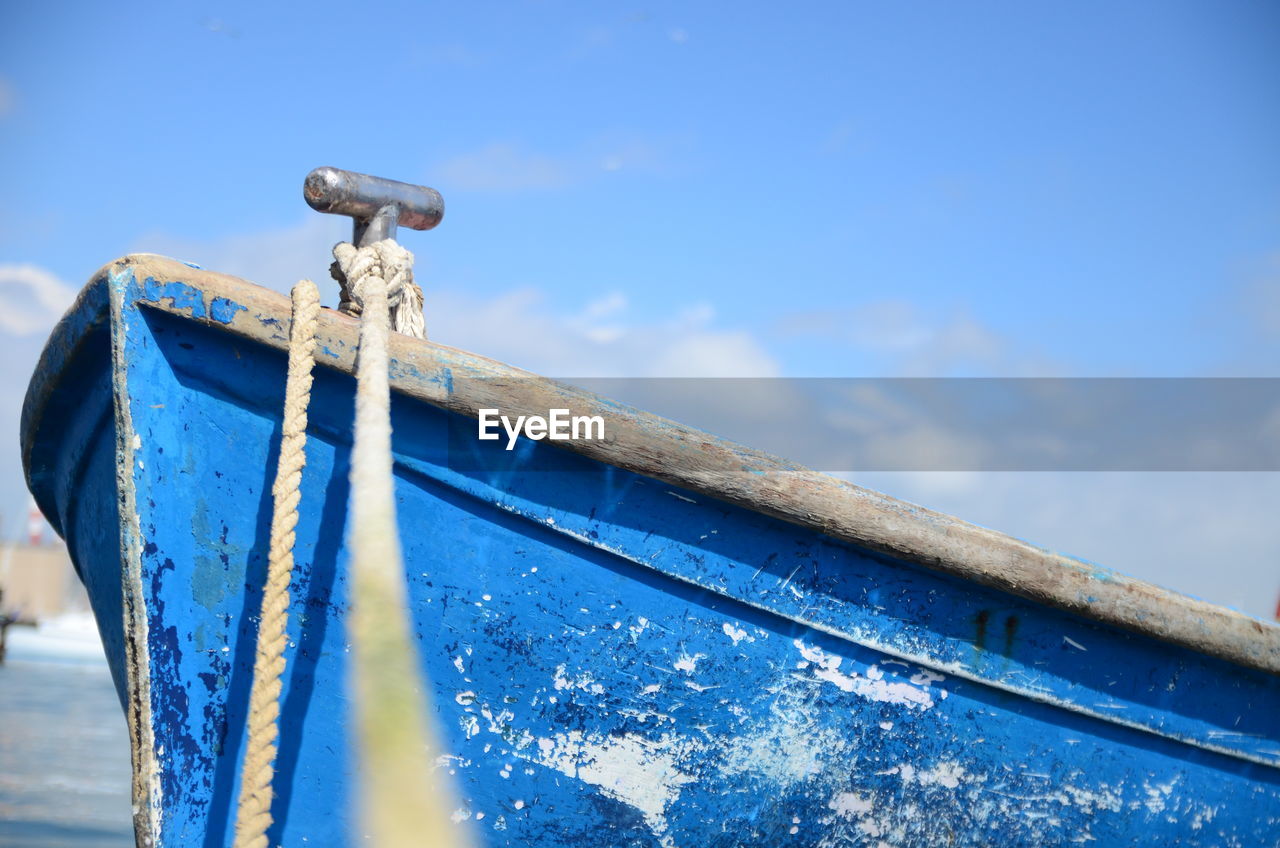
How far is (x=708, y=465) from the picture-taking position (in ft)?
6.71

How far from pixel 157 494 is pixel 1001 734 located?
2013mm

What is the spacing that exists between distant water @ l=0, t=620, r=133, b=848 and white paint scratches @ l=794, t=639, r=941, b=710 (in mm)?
4394

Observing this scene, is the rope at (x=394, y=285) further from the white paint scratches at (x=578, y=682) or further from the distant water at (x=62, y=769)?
the distant water at (x=62, y=769)

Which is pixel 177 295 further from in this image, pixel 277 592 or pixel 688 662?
pixel 688 662

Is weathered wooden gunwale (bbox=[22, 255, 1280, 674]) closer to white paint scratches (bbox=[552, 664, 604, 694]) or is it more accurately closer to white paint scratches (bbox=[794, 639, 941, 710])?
white paint scratches (bbox=[794, 639, 941, 710])

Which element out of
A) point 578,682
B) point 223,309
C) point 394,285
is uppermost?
point 394,285

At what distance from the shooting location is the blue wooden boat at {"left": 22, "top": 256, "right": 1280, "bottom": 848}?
197 centimetres

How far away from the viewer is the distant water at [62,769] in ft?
16.9

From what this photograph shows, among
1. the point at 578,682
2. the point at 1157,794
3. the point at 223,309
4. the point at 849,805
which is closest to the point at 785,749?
the point at 849,805

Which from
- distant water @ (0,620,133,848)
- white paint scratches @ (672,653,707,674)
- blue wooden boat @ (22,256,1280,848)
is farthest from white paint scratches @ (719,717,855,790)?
distant water @ (0,620,133,848)

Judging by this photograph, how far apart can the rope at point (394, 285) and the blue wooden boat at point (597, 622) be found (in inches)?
12.3

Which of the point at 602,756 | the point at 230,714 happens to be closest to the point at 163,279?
the point at 230,714

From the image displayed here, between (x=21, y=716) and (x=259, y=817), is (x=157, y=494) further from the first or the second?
(x=21, y=716)

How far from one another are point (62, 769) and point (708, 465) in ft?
26.8
